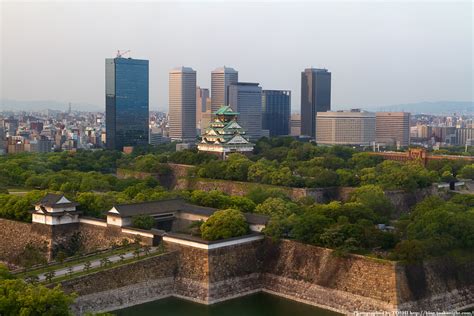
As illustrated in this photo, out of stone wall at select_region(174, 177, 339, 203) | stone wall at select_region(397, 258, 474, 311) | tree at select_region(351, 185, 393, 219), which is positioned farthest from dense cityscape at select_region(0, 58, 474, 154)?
stone wall at select_region(397, 258, 474, 311)

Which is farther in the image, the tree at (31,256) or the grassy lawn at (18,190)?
the grassy lawn at (18,190)

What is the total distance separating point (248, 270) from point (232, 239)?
45.1 inches

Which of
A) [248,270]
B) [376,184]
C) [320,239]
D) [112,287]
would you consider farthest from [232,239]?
[376,184]

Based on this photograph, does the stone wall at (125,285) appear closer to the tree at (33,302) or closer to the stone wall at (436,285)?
the tree at (33,302)

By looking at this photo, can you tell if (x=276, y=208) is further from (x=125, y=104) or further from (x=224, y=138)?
(x=125, y=104)

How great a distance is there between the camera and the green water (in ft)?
62.1

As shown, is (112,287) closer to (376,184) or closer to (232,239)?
(232,239)

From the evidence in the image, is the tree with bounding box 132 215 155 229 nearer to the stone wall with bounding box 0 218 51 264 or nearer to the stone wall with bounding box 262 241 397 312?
the stone wall with bounding box 0 218 51 264

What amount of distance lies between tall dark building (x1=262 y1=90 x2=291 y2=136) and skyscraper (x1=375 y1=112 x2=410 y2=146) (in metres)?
14.1

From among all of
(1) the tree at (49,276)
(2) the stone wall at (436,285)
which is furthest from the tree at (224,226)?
(2) the stone wall at (436,285)

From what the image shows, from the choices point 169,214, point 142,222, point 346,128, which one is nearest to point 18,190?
point 169,214

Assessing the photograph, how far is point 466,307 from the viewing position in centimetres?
1961

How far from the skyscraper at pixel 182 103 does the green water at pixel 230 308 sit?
77858 mm

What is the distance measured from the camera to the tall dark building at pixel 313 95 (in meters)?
103
